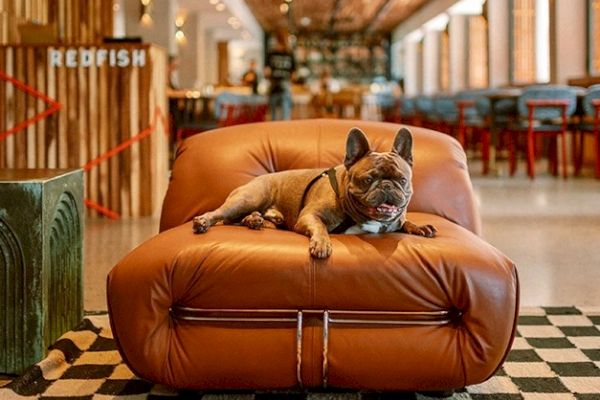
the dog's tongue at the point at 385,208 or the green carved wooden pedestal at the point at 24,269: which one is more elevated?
the dog's tongue at the point at 385,208

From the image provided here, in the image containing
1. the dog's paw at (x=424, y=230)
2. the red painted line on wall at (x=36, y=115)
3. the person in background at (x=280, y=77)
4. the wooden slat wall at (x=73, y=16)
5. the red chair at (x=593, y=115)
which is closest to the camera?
the dog's paw at (x=424, y=230)

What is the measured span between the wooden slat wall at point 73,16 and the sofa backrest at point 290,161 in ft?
17.7

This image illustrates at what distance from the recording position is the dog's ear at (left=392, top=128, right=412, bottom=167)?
2.73m

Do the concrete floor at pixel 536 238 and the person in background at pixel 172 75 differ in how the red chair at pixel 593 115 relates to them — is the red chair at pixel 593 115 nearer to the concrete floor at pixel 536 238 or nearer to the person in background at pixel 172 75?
the concrete floor at pixel 536 238

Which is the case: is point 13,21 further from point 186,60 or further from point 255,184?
point 186,60

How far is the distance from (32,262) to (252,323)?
2.62 ft

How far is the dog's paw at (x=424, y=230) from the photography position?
2.65m

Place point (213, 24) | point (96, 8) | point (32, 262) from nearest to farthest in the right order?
point (32, 262), point (96, 8), point (213, 24)

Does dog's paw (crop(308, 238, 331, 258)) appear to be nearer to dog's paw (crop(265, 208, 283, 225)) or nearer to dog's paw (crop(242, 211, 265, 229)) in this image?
dog's paw (crop(242, 211, 265, 229))

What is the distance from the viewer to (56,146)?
6.71 metres

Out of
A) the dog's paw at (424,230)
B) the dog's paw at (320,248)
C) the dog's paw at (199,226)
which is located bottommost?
the dog's paw at (320,248)

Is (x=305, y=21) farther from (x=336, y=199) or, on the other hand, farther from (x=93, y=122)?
(x=336, y=199)

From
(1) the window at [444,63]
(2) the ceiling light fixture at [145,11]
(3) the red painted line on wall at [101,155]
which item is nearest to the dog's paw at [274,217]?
(3) the red painted line on wall at [101,155]

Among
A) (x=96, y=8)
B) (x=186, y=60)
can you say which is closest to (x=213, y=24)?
(x=186, y=60)
